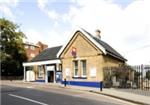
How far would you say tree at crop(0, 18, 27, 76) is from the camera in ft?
200

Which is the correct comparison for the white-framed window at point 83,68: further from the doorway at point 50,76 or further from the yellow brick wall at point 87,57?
the doorway at point 50,76

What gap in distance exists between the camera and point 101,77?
36625mm

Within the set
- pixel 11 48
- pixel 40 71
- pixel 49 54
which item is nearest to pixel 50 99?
pixel 49 54

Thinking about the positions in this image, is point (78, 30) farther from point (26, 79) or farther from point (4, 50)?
point (4, 50)

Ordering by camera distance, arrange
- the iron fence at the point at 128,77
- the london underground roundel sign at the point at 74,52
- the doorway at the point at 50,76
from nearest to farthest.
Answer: the iron fence at the point at 128,77 < the london underground roundel sign at the point at 74,52 < the doorway at the point at 50,76

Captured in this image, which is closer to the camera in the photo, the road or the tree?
the road

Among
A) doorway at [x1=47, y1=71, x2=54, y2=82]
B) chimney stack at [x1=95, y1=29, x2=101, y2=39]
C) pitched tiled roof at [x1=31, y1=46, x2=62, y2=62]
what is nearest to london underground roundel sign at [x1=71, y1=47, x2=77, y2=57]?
pitched tiled roof at [x1=31, y1=46, x2=62, y2=62]

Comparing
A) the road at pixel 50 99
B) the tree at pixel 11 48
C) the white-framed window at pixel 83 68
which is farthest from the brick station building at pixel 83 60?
the tree at pixel 11 48

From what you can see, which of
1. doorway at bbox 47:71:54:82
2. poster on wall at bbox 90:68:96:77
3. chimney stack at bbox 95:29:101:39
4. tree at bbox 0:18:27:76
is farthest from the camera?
tree at bbox 0:18:27:76

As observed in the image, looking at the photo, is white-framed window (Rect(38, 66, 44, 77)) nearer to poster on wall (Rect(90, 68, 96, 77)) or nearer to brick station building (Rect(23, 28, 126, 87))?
brick station building (Rect(23, 28, 126, 87))

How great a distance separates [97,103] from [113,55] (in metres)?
19.8

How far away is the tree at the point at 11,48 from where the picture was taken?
60812 mm

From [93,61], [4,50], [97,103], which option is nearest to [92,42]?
[93,61]

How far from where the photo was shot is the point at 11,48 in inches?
2431
